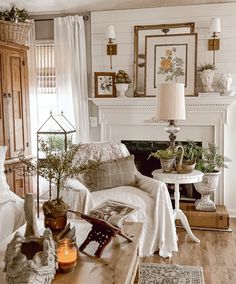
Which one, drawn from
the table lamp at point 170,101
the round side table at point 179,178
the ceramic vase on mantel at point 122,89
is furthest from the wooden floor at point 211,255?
the ceramic vase on mantel at point 122,89

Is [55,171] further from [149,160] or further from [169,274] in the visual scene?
[149,160]

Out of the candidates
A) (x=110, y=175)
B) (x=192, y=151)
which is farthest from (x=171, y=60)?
(x=110, y=175)

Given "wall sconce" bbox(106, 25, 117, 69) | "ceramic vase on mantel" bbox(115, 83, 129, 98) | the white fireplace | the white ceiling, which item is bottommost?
the white fireplace

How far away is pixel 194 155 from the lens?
3912mm

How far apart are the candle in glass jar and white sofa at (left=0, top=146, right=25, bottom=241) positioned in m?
1.02

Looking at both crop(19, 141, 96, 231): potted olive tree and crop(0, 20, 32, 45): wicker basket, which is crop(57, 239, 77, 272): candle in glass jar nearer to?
crop(19, 141, 96, 231): potted olive tree

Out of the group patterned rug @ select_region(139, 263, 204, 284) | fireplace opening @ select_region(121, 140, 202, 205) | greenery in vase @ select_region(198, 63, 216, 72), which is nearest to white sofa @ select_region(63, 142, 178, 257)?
patterned rug @ select_region(139, 263, 204, 284)

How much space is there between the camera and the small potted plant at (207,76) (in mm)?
3916

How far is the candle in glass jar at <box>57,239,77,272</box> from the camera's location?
1697 mm

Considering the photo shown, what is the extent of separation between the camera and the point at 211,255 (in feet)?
10.3

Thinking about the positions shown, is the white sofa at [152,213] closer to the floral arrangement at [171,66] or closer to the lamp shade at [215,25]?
the floral arrangement at [171,66]

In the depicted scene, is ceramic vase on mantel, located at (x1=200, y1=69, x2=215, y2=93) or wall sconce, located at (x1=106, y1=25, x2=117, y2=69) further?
wall sconce, located at (x1=106, y1=25, x2=117, y2=69)

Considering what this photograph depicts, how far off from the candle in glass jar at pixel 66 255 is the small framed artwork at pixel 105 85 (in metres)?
2.71

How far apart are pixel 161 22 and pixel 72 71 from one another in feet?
→ 3.95
